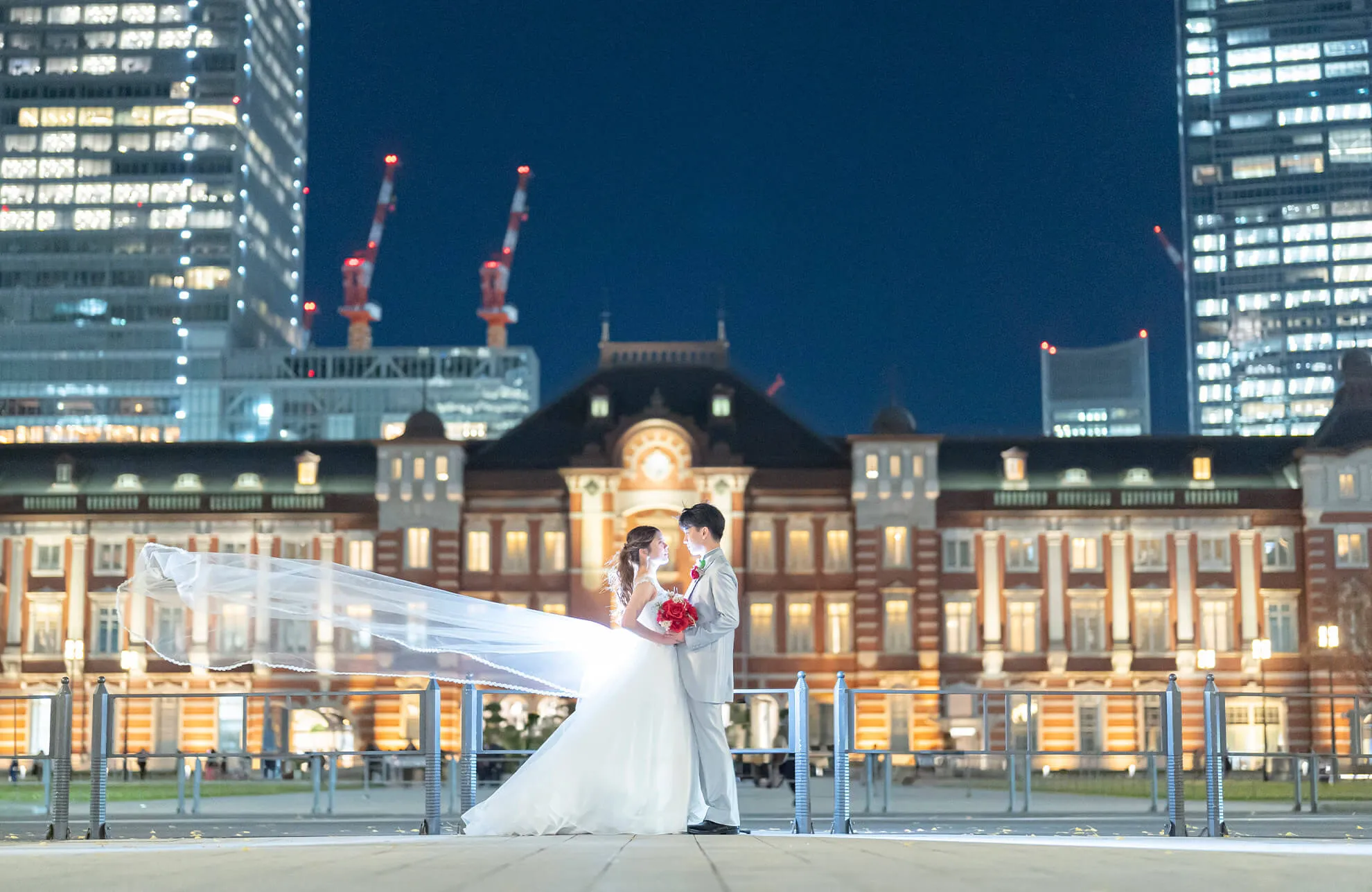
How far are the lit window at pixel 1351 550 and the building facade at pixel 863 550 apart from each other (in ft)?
0.22

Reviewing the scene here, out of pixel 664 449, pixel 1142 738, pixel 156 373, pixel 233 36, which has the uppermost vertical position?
pixel 233 36

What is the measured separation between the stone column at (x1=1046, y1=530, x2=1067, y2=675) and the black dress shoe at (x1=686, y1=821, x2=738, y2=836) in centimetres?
5133

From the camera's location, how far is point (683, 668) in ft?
45.0

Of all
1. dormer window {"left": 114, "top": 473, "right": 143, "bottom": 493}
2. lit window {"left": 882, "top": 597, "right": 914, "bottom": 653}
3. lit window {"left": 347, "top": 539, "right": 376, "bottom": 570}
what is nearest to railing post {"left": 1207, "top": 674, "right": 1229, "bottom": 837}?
lit window {"left": 882, "top": 597, "right": 914, "bottom": 653}

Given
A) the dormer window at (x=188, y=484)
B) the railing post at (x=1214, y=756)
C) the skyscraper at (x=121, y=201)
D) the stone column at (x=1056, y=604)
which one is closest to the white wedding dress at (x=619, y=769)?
the railing post at (x=1214, y=756)

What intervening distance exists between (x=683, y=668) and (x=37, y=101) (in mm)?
137683

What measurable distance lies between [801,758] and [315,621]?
413 cm

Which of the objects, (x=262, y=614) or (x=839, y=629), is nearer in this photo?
(x=262, y=614)

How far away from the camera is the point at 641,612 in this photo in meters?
13.5

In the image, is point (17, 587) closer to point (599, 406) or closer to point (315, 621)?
point (599, 406)

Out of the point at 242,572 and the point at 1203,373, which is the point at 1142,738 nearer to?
the point at 242,572

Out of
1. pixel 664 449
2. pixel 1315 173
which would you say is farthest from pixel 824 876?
pixel 1315 173

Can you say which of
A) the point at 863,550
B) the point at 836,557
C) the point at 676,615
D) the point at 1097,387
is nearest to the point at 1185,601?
the point at 863,550

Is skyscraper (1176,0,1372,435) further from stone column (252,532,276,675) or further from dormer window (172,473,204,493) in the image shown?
stone column (252,532,276,675)
